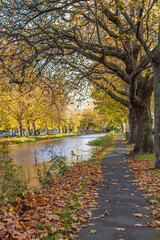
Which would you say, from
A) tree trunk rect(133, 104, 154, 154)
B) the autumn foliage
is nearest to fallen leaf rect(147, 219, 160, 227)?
the autumn foliage

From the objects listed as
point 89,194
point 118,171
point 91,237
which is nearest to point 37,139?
point 118,171

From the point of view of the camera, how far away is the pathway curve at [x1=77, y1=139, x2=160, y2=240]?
420cm

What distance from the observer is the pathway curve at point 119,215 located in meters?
4.20

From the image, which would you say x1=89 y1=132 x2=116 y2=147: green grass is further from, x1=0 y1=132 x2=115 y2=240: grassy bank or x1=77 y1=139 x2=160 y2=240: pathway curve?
x1=0 y1=132 x2=115 y2=240: grassy bank

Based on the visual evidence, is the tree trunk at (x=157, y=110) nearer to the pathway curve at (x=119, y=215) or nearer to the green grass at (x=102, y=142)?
the pathway curve at (x=119, y=215)

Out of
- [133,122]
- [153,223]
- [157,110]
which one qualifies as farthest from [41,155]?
[153,223]

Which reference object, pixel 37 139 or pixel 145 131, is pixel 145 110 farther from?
pixel 37 139

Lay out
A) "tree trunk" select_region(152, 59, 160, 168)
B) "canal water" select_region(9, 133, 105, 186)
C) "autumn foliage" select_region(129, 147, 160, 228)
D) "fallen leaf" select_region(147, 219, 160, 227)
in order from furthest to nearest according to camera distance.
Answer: "canal water" select_region(9, 133, 105, 186), "tree trunk" select_region(152, 59, 160, 168), "autumn foliage" select_region(129, 147, 160, 228), "fallen leaf" select_region(147, 219, 160, 227)

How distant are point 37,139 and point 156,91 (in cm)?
3951

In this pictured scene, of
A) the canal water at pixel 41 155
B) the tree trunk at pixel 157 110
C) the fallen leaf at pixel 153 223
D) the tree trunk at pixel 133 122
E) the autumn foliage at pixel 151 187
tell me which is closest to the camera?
the fallen leaf at pixel 153 223

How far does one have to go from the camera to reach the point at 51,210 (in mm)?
5477

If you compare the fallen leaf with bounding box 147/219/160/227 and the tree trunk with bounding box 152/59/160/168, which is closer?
the fallen leaf with bounding box 147/219/160/227

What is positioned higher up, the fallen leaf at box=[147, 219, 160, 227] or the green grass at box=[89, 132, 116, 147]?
the green grass at box=[89, 132, 116, 147]

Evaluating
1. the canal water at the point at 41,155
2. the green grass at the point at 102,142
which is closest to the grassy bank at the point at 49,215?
the canal water at the point at 41,155
